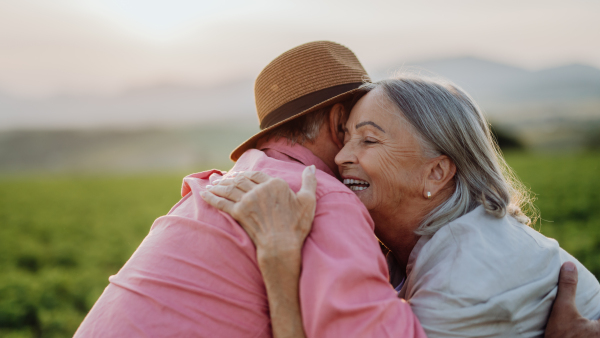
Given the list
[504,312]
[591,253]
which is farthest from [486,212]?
[591,253]

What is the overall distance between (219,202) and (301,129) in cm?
96

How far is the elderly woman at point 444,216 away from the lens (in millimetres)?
2065

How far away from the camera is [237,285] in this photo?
1984mm

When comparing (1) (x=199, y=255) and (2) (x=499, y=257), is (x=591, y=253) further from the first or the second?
(1) (x=199, y=255)

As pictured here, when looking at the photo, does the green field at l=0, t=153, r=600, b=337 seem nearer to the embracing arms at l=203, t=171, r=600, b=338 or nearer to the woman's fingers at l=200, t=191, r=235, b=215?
the woman's fingers at l=200, t=191, r=235, b=215

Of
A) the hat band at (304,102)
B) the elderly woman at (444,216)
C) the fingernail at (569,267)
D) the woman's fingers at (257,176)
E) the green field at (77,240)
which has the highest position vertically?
the hat band at (304,102)

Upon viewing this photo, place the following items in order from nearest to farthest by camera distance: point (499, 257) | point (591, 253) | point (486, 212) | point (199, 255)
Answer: point (199, 255)
point (499, 257)
point (486, 212)
point (591, 253)

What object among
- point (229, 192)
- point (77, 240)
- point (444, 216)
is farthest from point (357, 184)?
point (77, 240)

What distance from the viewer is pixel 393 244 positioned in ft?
9.90

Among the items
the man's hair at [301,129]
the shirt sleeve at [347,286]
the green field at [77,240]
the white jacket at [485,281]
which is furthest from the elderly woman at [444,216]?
the green field at [77,240]

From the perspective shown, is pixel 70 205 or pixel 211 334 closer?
pixel 211 334

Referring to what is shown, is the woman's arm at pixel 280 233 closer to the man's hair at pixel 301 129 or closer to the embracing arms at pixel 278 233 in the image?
the embracing arms at pixel 278 233

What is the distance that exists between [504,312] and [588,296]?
838 millimetres

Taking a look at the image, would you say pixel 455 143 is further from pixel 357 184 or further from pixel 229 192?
pixel 229 192
